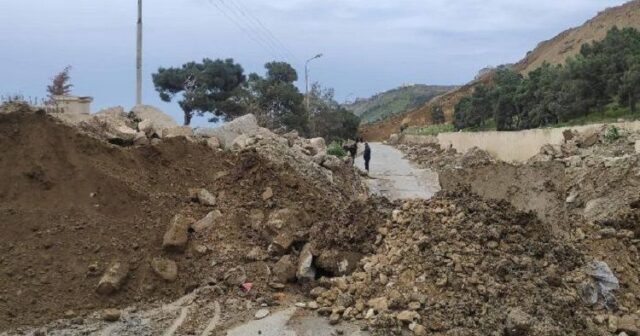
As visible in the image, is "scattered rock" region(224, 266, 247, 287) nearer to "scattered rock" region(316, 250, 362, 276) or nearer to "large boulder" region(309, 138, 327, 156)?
"scattered rock" region(316, 250, 362, 276)

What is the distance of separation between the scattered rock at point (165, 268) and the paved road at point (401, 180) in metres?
9.53

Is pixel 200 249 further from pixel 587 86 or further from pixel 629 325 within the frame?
pixel 587 86

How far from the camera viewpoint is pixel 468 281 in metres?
7.19

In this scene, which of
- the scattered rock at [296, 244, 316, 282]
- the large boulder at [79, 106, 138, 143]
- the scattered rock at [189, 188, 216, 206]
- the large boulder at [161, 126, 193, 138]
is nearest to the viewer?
the scattered rock at [296, 244, 316, 282]

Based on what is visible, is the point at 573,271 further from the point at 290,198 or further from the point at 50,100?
the point at 50,100

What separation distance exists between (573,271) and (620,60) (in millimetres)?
21594

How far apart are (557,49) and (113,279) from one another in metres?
67.6

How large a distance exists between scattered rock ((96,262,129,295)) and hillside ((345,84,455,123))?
97776mm

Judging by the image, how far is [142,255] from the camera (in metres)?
8.22

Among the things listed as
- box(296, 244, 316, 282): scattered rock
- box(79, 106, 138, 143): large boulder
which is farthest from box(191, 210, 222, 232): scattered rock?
box(79, 106, 138, 143): large boulder

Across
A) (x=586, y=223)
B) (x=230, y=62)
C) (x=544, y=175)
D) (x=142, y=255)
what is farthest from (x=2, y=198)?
(x=230, y=62)

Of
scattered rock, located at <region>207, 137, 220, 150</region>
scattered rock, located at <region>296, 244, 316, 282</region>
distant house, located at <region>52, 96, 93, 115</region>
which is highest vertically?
distant house, located at <region>52, 96, 93, 115</region>

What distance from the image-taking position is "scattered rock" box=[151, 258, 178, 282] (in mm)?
8016

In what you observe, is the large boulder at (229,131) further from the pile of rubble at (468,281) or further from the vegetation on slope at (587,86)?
the vegetation on slope at (587,86)
